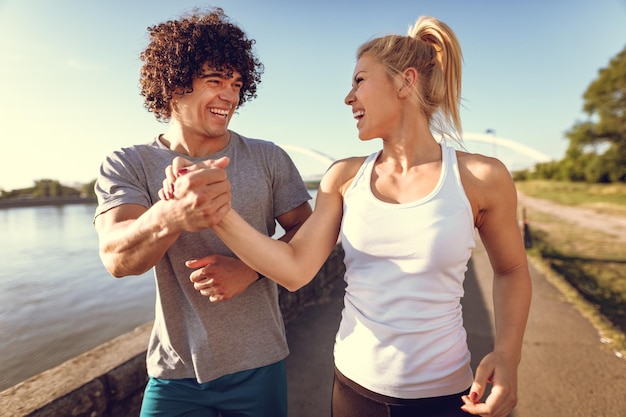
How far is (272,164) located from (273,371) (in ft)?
2.81

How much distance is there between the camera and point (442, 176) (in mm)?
1133

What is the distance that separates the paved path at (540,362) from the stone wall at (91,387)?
110cm

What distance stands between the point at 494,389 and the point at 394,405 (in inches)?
11.4

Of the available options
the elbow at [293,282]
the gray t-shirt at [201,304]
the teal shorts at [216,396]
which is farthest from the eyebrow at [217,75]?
the teal shorts at [216,396]

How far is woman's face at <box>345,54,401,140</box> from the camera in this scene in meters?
1.24

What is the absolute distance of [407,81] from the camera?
126 cm

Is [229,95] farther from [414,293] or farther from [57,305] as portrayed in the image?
[57,305]

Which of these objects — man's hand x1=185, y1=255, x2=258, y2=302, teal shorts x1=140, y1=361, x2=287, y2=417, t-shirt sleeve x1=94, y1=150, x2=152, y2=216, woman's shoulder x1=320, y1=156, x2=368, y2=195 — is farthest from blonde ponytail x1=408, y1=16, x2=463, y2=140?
teal shorts x1=140, y1=361, x2=287, y2=417

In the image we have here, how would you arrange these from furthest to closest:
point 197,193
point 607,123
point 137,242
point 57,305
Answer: point 607,123
point 57,305
point 137,242
point 197,193

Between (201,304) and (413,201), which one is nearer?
(413,201)

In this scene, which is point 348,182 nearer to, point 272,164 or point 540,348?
point 272,164

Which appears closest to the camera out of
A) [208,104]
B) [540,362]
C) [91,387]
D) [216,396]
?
[216,396]

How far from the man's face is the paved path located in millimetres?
2022

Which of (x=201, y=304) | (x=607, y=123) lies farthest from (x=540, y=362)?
(x=607, y=123)
